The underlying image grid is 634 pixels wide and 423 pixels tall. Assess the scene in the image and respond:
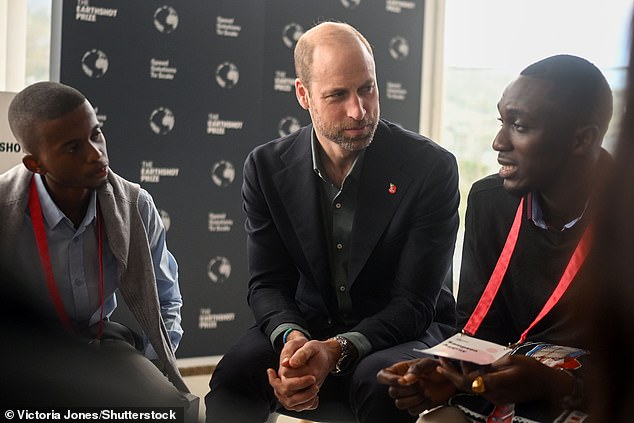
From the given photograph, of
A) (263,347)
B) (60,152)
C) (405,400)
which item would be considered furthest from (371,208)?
(60,152)

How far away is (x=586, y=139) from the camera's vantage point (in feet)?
7.02

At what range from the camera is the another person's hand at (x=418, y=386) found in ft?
6.61

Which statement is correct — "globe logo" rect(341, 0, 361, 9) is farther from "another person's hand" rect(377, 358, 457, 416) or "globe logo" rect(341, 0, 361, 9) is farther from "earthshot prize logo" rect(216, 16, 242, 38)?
"another person's hand" rect(377, 358, 457, 416)

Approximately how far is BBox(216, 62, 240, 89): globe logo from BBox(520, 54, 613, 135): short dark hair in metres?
2.45

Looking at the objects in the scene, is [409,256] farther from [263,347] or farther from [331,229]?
[263,347]

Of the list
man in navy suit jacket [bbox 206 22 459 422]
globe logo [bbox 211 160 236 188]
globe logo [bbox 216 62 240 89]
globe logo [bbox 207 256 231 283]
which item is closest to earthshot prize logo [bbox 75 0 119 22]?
globe logo [bbox 216 62 240 89]

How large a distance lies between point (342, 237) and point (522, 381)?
0.85 metres

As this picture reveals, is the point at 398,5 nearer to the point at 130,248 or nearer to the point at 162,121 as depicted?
the point at 162,121

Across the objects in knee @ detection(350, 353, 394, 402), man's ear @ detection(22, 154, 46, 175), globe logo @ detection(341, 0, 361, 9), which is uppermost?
globe logo @ detection(341, 0, 361, 9)

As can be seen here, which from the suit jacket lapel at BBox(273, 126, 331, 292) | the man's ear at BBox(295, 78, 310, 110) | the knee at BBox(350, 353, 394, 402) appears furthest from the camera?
the man's ear at BBox(295, 78, 310, 110)

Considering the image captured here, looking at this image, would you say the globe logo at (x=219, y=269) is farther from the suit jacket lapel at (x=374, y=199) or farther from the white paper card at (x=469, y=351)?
the white paper card at (x=469, y=351)

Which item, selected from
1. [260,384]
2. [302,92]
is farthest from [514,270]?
[302,92]

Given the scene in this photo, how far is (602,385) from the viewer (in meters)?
0.64

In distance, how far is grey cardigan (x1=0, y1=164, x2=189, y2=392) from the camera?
2.47 metres
